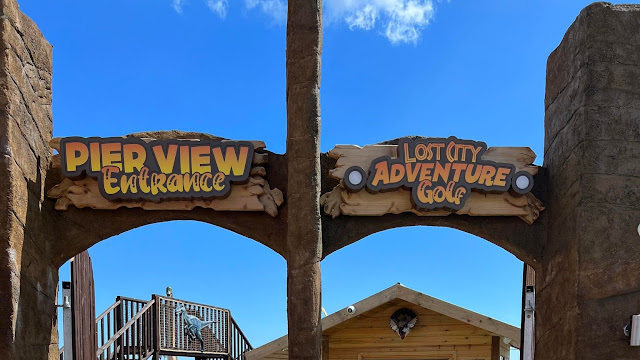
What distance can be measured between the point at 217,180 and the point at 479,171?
315 cm

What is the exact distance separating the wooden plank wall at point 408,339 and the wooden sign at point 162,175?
4169 millimetres

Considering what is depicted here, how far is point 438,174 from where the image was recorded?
321 inches

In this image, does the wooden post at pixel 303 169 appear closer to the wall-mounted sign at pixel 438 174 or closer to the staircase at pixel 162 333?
the wall-mounted sign at pixel 438 174

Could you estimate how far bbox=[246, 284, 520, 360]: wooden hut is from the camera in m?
10.7

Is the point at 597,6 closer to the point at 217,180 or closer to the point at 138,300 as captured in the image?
the point at 217,180

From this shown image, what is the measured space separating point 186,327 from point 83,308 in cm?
442

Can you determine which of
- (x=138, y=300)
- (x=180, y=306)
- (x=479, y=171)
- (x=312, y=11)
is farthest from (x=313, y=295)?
(x=180, y=306)

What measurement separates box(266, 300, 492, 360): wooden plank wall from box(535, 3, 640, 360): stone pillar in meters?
3.36

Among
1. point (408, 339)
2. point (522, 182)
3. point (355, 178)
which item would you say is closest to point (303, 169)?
point (355, 178)

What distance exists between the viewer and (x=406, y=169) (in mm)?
8133

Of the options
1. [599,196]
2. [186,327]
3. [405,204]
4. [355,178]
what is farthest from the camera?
[186,327]

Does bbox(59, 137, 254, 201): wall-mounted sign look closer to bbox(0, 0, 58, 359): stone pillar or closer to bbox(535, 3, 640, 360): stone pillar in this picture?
bbox(0, 0, 58, 359): stone pillar

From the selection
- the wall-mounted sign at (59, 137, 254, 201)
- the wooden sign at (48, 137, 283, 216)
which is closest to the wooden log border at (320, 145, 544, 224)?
the wooden sign at (48, 137, 283, 216)

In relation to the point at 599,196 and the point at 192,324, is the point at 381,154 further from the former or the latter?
the point at 192,324
